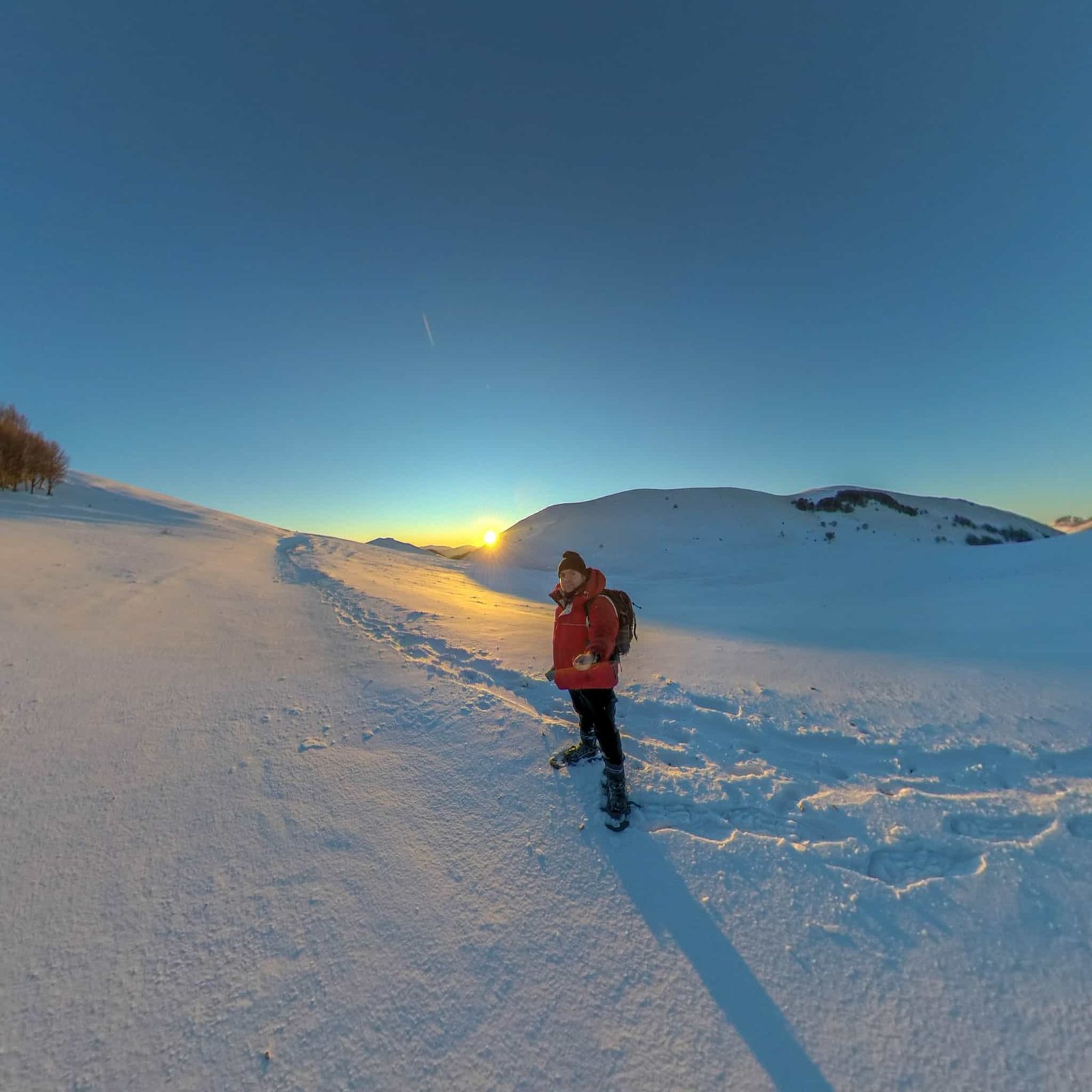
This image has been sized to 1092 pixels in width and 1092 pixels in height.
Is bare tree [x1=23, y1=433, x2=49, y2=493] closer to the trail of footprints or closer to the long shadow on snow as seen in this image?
the trail of footprints

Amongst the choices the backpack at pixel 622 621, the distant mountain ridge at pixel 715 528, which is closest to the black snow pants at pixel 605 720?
the backpack at pixel 622 621

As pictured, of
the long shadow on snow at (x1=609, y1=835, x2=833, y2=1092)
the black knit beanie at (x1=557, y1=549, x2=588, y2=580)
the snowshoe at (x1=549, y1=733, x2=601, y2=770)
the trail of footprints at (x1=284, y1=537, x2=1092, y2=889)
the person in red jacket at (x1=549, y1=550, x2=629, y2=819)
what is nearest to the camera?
the long shadow on snow at (x1=609, y1=835, x2=833, y2=1092)

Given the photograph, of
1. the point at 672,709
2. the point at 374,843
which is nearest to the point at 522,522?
the point at 672,709

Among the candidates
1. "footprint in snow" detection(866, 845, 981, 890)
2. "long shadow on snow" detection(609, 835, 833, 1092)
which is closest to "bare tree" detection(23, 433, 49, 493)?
"long shadow on snow" detection(609, 835, 833, 1092)

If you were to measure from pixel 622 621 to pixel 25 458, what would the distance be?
23.6 meters

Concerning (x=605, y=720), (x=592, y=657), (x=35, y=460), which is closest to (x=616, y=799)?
(x=605, y=720)

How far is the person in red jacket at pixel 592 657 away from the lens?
330 centimetres

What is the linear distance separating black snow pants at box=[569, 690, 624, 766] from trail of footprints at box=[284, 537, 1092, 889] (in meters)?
0.41

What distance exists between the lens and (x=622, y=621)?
140 inches

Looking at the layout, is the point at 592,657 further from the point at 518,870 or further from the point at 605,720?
the point at 518,870

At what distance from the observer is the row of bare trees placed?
16.0 metres

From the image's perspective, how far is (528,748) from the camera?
160 inches

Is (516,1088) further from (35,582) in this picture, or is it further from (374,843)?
(35,582)

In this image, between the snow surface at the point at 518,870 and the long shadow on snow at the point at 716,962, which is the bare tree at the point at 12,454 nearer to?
the snow surface at the point at 518,870
